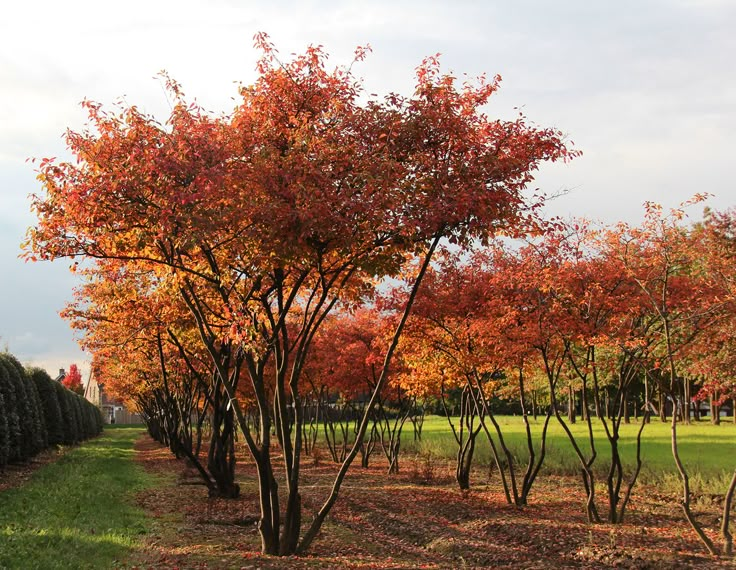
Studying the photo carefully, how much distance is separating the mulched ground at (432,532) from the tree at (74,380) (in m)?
63.8

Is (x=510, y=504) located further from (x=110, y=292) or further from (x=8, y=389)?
(x=8, y=389)

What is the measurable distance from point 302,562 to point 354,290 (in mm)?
3935

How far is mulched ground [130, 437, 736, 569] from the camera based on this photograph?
8.30 m

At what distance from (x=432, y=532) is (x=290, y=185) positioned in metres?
7.00

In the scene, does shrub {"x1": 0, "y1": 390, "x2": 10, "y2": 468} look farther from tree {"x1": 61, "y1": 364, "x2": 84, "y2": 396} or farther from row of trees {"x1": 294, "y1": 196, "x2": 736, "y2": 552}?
tree {"x1": 61, "y1": 364, "x2": 84, "y2": 396}

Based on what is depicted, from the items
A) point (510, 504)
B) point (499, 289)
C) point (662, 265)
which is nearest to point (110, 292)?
point (499, 289)

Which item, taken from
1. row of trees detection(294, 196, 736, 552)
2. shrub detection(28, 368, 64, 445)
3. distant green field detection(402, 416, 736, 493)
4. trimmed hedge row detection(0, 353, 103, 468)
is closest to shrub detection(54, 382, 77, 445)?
trimmed hedge row detection(0, 353, 103, 468)

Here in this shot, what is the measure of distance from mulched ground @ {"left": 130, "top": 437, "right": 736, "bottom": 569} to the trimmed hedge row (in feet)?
17.5

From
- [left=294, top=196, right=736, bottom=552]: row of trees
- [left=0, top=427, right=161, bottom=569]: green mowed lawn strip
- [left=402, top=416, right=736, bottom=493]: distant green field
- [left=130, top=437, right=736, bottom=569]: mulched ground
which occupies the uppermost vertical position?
[left=294, top=196, right=736, bottom=552]: row of trees

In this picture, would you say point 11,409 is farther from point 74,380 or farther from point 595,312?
point 74,380

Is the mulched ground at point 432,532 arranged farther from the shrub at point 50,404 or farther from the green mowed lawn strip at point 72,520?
the shrub at point 50,404

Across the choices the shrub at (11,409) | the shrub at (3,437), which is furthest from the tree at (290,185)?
the shrub at (11,409)

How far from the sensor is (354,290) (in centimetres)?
975

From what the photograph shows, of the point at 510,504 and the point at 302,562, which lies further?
the point at 510,504
